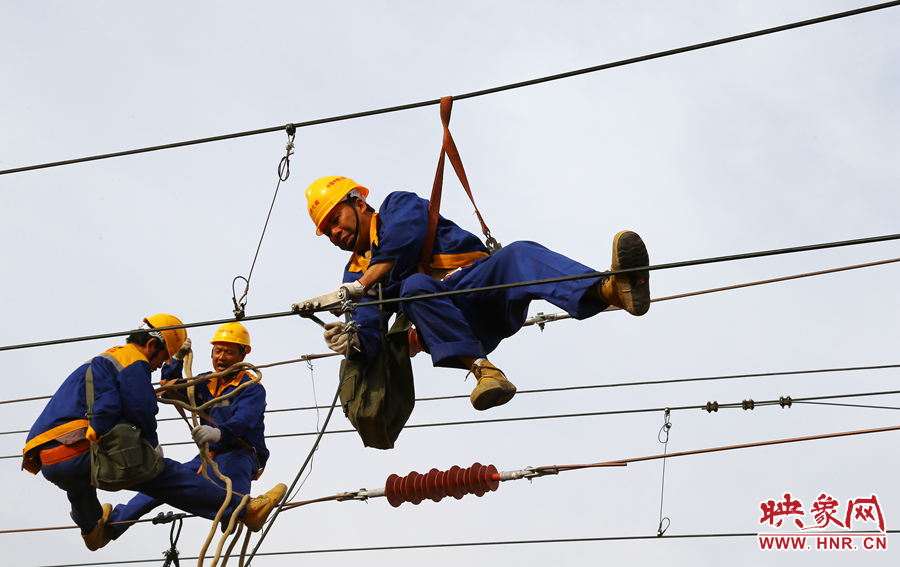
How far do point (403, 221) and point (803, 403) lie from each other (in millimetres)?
2898

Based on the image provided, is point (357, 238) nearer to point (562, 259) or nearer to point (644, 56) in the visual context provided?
point (562, 259)

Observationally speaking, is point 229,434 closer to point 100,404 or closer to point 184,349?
point 184,349

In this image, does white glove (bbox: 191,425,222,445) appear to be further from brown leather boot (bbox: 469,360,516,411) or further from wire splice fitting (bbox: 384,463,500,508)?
brown leather boot (bbox: 469,360,516,411)

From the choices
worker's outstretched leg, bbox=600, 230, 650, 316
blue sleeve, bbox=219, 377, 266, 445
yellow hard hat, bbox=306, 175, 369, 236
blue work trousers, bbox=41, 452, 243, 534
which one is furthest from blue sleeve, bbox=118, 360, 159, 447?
worker's outstretched leg, bbox=600, 230, 650, 316

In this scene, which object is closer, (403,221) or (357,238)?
(403,221)

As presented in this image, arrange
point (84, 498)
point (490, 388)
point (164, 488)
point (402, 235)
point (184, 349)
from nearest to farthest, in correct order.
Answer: point (490, 388), point (402, 235), point (164, 488), point (84, 498), point (184, 349)

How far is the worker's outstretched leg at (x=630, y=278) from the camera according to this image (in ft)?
12.0

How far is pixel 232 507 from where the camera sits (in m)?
5.38

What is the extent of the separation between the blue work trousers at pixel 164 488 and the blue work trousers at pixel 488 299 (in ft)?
5.86

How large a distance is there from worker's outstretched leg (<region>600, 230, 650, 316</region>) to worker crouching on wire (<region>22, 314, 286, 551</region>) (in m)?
2.43

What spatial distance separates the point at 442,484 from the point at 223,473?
1.55 meters

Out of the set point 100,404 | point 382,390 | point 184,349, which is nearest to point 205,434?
point 184,349

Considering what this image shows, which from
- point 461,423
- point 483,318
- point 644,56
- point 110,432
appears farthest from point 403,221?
point 461,423

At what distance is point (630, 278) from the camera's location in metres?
3.71
